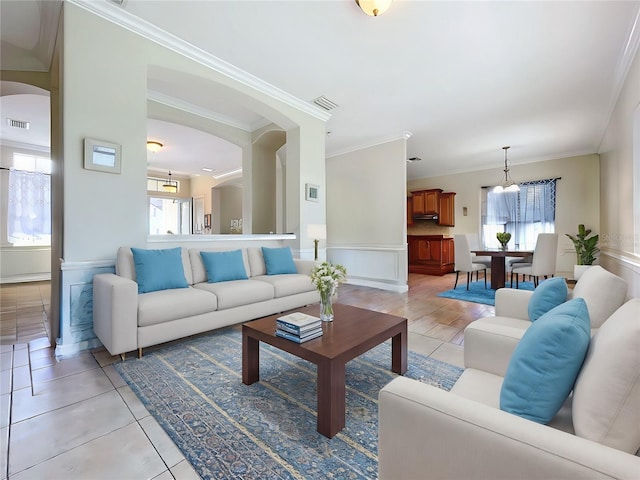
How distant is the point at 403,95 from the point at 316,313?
3087mm

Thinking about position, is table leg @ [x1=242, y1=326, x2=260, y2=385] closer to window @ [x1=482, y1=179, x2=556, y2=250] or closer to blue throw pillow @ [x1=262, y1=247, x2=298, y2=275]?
blue throw pillow @ [x1=262, y1=247, x2=298, y2=275]

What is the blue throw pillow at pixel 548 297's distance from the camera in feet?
5.35

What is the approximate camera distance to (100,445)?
137cm

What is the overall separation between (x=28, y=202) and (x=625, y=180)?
9.79m

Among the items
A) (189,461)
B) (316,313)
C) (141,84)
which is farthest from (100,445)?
(141,84)

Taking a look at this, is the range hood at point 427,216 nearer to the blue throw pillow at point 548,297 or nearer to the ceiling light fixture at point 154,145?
the blue throw pillow at point 548,297

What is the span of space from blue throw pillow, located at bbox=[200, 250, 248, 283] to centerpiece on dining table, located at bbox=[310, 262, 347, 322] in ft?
4.91

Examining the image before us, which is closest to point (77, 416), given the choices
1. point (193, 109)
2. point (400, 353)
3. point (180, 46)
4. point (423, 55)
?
point (400, 353)

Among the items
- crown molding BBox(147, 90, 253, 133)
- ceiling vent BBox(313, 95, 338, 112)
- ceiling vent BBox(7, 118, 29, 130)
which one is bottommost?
ceiling vent BBox(313, 95, 338, 112)

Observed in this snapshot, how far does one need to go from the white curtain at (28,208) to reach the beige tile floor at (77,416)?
4.00m

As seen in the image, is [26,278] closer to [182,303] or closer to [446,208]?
[182,303]

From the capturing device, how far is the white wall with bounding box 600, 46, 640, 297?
267 centimetres

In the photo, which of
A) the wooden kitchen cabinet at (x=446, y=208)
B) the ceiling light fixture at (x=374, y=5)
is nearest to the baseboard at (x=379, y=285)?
the wooden kitchen cabinet at (x=446, y=208)

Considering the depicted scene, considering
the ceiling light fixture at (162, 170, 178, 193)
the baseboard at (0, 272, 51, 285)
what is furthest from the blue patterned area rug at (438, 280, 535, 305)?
the baseboard at (0, 272, 51, 285)
